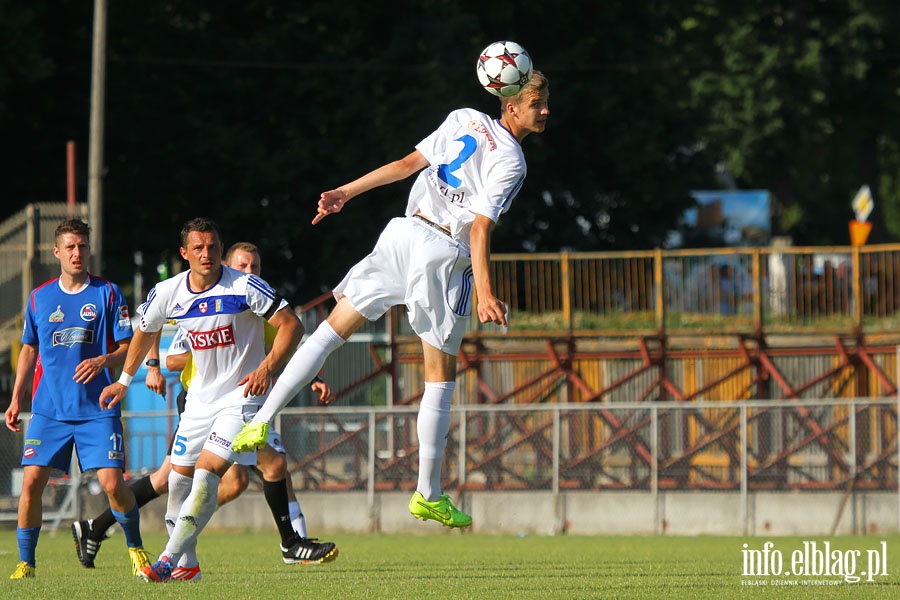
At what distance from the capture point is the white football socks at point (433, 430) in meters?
9.38

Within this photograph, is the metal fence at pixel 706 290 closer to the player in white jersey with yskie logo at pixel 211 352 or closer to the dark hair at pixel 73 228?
the dark hair at pixel 73 228

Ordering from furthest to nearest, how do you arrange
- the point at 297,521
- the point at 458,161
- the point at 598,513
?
1. the point at 598,513
2. the point at 297,521
3. the point at 458,161

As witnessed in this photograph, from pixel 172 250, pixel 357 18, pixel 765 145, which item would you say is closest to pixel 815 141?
pixel 765 145

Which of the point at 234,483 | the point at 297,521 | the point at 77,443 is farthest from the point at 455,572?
the point at 77,443

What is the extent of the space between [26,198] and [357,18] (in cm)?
754

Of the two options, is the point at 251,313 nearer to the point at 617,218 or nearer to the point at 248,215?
the point at 248,215

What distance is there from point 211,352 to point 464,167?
2.23m

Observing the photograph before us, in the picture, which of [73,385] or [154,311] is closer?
[154,311]

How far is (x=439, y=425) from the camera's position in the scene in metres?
9.48

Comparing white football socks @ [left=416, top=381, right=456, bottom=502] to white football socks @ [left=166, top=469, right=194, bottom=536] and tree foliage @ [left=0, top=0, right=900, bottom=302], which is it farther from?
tree foliage @ [left=0, top=0, right=900, bottom=302]

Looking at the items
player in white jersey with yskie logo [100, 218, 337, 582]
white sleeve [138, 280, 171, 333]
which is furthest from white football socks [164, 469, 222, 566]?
white sleeve [138, 280, 171, 333]

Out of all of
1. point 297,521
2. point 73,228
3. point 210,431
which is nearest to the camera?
point 210,431

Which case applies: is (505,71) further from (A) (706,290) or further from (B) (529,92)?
(A) (706,290)

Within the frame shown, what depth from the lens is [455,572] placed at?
437 inches
